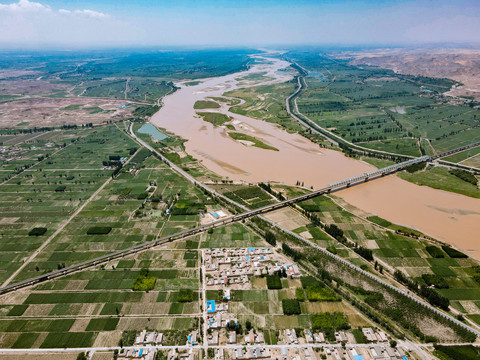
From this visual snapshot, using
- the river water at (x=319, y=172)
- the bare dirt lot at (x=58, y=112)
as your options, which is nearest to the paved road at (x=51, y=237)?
the river water at (x=319, y=172)

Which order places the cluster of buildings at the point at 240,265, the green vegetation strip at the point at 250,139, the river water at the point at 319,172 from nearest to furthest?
the cluster of buildings at the point at 240,265, the river water at the point at 319,172, the green vegetation strip at the point at 250,139

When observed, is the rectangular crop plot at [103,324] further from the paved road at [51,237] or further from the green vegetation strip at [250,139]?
the green vegetation strip at [250,139]

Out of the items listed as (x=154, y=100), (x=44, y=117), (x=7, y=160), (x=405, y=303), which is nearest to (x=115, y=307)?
(x=405, y=303)

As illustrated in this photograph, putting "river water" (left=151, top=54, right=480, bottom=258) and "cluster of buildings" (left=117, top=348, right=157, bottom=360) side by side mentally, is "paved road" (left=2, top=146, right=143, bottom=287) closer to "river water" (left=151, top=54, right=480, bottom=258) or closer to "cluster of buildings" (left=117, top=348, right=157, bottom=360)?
"cluster of buildings" (left=117, top=348, right=157, bottom=360)

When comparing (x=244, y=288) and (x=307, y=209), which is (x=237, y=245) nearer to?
(x=244, y=288)

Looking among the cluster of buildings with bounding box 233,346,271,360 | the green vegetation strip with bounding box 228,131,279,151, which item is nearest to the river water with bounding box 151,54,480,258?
the green vegetation strip with bounding box 228,131,279,151

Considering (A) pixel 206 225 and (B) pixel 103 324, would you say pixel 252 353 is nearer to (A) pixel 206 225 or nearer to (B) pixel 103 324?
(B) pixel 103 324

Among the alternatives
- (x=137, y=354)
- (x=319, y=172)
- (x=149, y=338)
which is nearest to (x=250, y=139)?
(x=319, y=172)
